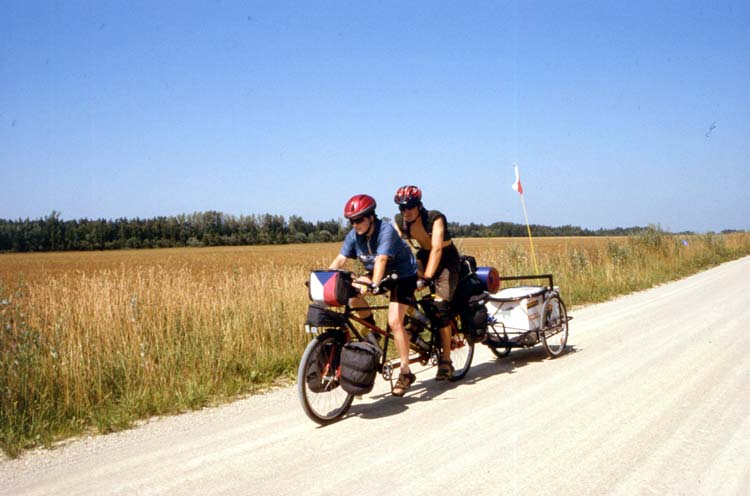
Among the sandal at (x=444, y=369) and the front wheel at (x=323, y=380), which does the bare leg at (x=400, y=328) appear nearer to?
the front wheel at (x=323, y=380)

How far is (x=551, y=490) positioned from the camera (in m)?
3.49

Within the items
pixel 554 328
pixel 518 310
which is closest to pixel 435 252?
pixel 518 310

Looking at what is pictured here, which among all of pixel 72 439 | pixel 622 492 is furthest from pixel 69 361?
pixel 622 492

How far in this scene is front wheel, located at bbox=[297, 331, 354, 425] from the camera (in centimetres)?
497

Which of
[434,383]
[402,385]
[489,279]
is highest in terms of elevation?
[489,279]

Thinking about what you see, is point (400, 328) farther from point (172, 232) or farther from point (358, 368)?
point (172, 232)

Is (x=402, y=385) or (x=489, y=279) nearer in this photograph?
(x=402, y=385)

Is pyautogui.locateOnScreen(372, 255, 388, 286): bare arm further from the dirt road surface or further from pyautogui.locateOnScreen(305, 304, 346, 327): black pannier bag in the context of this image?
the dirt road surface

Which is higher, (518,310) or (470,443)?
(518,310)

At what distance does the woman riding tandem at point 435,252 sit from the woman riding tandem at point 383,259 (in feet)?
1.38

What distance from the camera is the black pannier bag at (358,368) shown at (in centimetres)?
512

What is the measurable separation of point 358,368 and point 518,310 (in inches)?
123

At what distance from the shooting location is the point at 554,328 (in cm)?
767

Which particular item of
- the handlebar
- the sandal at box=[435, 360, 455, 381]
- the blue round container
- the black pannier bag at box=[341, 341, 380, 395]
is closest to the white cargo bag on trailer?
the blue round container
